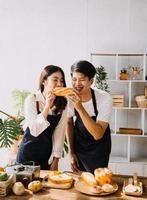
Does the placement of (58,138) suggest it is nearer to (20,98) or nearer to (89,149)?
(89,149)

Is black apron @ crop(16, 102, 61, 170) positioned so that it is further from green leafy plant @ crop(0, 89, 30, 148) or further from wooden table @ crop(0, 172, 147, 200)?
green leafy plant @ crop(0, 89, 30, 148)

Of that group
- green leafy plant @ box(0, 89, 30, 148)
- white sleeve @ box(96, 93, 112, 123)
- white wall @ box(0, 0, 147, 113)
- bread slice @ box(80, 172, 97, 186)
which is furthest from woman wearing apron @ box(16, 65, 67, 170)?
white wall @ box(0, 0, 147, 113)

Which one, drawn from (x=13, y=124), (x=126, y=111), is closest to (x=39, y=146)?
(x=13, y=124)

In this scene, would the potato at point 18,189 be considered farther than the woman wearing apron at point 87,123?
No

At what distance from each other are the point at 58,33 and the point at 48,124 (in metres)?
2.66

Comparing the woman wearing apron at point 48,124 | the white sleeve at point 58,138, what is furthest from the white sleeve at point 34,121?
the white sleeve at point 58,138

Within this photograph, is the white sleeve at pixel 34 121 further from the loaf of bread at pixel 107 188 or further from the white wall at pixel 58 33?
the white wall at pixel 58 33

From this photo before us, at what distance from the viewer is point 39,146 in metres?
2.50

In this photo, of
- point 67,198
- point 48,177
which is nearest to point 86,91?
point 48,177

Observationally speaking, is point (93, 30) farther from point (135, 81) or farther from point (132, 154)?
point (132, 154)

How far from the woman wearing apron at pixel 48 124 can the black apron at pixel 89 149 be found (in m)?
0.21

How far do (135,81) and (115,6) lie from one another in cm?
113

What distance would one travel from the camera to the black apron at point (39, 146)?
2.50m

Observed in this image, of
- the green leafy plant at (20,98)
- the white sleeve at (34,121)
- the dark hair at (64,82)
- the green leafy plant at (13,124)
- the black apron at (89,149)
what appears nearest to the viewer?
the white sleeve at (34,121)
